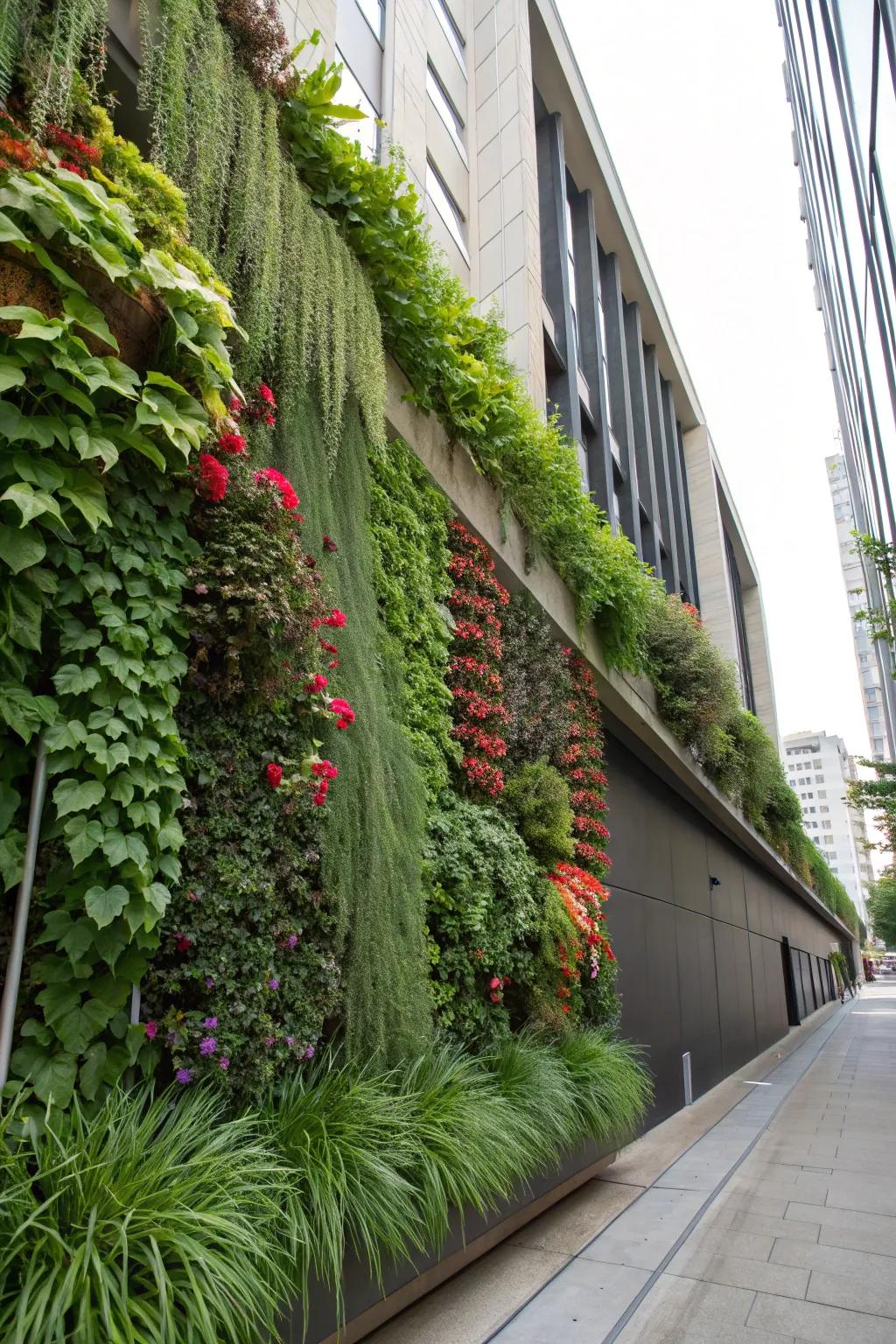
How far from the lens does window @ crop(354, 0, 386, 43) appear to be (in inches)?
364

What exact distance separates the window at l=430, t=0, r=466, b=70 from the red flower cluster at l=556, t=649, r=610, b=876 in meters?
11.2

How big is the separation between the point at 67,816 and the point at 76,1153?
0.90m

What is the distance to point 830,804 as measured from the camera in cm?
10775

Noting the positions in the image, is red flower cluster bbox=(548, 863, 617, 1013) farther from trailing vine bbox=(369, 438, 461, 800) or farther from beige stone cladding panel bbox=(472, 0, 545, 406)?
beige stone cladding panel bbox=(472, 0, 545, 406)

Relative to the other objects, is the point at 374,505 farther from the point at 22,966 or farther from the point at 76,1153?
the point at 76,1153

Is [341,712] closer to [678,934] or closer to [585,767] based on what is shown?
[585,767]

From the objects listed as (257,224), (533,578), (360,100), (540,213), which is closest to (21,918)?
(257,224)

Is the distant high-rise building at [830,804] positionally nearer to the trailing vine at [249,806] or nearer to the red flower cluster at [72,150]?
the trailing vine at [249,806]

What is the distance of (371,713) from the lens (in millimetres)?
3854

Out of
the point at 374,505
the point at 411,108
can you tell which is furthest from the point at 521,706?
the point at 411,108

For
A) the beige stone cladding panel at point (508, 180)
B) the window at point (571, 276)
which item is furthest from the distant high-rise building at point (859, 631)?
the beige stone cladding panel at point (508, 180)

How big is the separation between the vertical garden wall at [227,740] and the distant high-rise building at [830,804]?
11312cm

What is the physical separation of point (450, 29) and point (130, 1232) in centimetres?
1591

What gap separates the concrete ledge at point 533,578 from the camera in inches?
208
